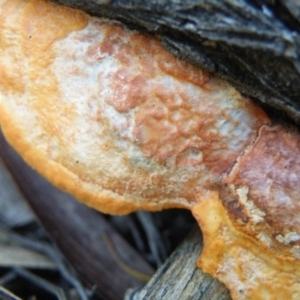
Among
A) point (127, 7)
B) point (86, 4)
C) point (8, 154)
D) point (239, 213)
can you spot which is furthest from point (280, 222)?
point (8, 154)

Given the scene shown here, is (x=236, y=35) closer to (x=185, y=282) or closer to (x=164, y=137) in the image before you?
(x=164, y=137)

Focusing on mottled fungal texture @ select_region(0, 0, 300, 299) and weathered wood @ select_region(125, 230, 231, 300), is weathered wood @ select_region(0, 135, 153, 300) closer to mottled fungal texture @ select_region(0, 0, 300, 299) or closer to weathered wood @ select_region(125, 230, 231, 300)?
weathered wood @ select_region(125, 230, 231, 300)

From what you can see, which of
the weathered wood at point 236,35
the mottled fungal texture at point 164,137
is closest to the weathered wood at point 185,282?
the mottled fungal texture at point 164,137

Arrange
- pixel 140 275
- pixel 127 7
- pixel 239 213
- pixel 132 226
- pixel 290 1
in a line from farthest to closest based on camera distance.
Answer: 1. pixel 132 226
2. pixel 140 275
3. pixel 239 213
4. pixel 127 7
5. pixel 290 1

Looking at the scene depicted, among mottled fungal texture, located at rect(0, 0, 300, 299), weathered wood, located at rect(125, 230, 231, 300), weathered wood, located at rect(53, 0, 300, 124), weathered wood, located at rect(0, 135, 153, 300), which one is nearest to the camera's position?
weathered wood, located at rect(53, 0, 300, 124)

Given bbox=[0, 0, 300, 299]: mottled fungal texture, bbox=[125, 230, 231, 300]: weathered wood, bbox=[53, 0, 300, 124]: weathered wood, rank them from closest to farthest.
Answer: bbox=[53, 0, 300, 124]: weathered wood → bbox=[0, 0, 300, 299]: mottled fungal texture → bbox=[125, 230, 231, 300]: weathered wood

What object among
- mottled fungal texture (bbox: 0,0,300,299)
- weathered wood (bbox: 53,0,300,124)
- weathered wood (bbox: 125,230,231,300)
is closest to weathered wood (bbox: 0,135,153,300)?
weathered wood (bbox: 125,230,231,300)

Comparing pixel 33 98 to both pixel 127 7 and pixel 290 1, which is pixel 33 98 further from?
pixel 290 1
